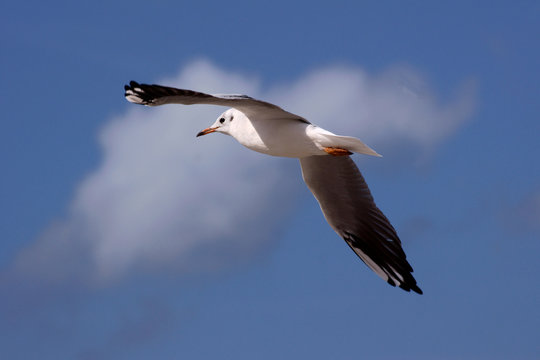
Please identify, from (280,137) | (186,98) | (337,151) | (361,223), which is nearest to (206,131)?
(280,137)

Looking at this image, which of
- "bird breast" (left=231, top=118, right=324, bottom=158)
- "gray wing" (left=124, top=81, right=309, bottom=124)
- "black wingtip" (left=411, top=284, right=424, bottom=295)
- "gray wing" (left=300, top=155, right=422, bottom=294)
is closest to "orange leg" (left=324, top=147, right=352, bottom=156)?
"bird breast" (left=231, top=118, right=324, bottom=158)

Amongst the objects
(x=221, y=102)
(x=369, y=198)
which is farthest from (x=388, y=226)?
(x=221, y=102)

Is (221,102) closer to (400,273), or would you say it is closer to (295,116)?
(295,116)

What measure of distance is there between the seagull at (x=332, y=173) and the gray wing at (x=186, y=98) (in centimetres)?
3

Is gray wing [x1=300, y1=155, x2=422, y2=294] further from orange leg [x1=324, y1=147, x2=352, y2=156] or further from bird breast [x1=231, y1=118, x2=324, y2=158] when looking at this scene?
orange leg [x1=324, y1=147, x2=352, y2=156]

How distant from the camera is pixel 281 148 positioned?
827 cm

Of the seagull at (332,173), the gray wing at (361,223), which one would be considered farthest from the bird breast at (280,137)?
the gray wing at (361,223)

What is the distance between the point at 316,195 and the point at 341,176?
41 centimetres

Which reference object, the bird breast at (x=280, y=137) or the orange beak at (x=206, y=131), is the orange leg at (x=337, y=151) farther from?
the orange beak at (x=206, y=131)

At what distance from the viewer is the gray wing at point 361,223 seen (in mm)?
9719

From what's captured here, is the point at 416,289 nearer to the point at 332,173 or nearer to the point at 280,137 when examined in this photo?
the point at 332,173

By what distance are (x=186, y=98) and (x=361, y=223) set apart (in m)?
3.69

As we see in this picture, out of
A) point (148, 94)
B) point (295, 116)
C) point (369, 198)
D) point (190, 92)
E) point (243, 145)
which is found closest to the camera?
point (190, 92)

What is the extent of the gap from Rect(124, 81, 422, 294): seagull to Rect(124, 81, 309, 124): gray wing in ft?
0.10
